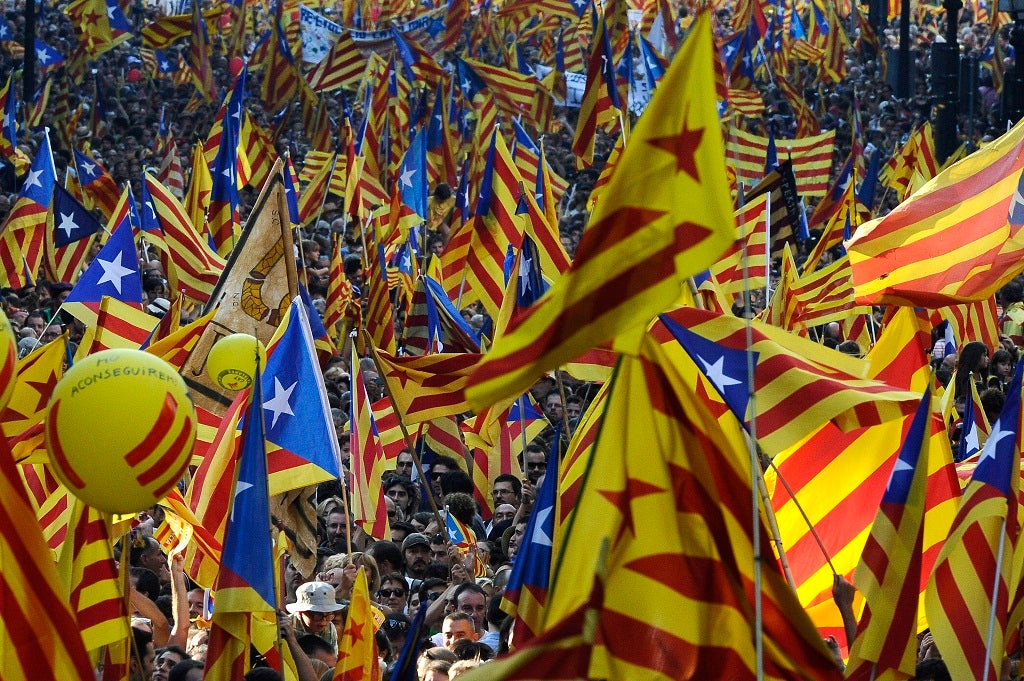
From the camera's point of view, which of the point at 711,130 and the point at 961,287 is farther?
the point at 961,287

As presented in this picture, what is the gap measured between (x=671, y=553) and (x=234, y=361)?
363 cm

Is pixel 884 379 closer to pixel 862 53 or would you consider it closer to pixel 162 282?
pixel 162 282

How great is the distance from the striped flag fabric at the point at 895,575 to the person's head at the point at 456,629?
182 cm

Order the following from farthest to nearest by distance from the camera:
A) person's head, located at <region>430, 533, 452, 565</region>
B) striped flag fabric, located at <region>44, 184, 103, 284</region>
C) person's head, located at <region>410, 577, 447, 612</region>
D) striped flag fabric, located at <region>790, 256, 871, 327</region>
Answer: striped flag fabric, located at <region>44, 184, 103, 284</region>
striped flag fabric, located at <region>790, 256, 871, 327</region>
person's head, located at <region>430, 533, 452, 565</region>
person's head, located at <region>410, 577, 447, 612</region>

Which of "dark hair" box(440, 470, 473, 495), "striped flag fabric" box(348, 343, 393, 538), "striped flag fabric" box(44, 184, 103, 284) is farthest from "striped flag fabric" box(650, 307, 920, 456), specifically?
"striped flag fabric" box(44, 184, 103, 284)

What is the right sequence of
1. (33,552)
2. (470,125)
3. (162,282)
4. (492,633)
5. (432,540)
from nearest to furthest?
1. (33,552)
2. (492,633)
3. (432,540)
4. (162,282)
5. (470,125)

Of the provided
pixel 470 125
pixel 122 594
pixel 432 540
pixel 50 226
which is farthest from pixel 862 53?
pixel 122 594

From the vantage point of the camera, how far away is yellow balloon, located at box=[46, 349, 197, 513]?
5.66 m

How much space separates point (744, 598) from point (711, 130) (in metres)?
1.34

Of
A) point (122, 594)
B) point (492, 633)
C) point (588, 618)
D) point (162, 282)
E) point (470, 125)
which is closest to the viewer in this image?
point (588, 618)

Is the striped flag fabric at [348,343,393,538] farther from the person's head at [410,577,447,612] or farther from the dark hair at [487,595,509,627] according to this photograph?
the dark hair at [487,595,509,627]

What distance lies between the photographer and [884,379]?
8.29 metres

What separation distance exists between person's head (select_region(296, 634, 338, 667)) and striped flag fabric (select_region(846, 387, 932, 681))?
210 cm

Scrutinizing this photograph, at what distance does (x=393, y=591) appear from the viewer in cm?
837
